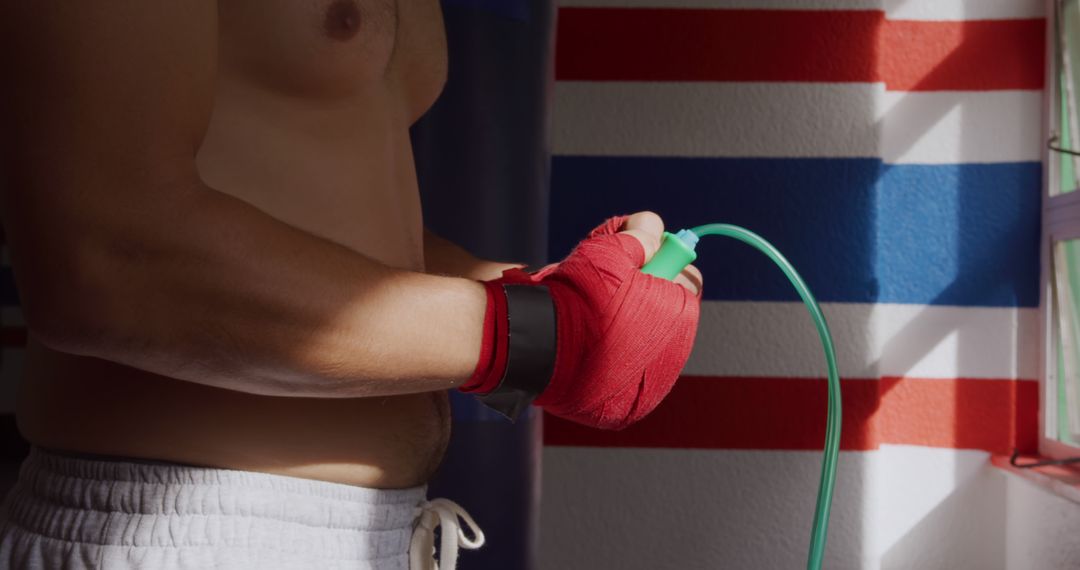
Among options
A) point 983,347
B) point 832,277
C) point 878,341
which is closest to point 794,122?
point 832,277

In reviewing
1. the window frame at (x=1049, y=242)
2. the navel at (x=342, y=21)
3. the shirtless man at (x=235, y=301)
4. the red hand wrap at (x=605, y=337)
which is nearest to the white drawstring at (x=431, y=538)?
the shirtless man at (x=235, y=301)

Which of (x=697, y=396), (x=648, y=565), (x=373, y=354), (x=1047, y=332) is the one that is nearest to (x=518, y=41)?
(x=697, y=396)

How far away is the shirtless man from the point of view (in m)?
0.50

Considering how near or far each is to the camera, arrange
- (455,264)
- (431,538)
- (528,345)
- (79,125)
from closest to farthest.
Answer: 1. (79,125)
2. (528,345)
3. (431,538)
4. (455,264)

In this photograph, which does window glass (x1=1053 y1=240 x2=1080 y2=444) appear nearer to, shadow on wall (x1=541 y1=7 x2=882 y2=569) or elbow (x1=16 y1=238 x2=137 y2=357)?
shadow on wall (x1=541 y1=7 x2=882 y2=569)

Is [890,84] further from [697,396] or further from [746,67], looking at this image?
[697,396]

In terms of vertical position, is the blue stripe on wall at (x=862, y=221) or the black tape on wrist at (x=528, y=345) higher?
the blue stripe on wall at (x=862, y=221)

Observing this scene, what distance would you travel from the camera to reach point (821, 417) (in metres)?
1.62

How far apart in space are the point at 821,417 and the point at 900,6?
2.43 feet

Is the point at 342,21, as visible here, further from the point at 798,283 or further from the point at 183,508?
the point at 798,283

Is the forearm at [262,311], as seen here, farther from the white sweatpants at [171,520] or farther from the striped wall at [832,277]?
the striped wall at [832,277]

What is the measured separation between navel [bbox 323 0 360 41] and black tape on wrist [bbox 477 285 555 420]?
0.79ft

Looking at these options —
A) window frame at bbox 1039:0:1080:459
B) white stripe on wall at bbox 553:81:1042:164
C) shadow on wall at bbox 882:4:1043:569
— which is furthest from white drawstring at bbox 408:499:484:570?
window frame at bbox 1039:0:1080:459

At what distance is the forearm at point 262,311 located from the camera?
1.67 feet
